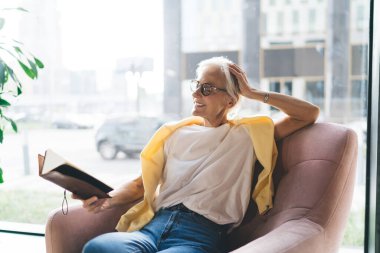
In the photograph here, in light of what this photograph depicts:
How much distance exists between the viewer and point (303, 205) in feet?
4.93

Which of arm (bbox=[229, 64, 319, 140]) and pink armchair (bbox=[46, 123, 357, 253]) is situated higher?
arm (bbox=[229, 64, 319, 140])

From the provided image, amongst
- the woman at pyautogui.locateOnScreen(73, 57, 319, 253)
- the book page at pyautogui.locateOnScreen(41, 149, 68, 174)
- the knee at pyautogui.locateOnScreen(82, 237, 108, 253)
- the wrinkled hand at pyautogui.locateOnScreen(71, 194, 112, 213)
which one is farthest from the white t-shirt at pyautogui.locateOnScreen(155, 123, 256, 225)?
the book page at pyautogui.locateOnScreen(41, 149, 68, 174)

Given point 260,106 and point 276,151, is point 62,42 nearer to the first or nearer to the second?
point 260,106

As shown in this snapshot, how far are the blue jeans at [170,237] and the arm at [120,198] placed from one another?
16 cm

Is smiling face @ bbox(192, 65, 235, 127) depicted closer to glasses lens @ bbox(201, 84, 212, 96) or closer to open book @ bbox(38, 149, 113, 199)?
A: glasses lens @ bbox(201, 84, 212, 96)

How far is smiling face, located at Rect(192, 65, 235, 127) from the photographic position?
1699 mm

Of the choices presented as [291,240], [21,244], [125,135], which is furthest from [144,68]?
[291,240]

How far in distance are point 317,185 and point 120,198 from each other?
780mm

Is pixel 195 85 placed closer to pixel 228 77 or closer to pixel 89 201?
pixel 228 77

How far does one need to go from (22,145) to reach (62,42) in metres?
0.78

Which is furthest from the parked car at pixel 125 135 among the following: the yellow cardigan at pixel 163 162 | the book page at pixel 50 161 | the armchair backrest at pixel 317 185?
the book page at pixel 50 161

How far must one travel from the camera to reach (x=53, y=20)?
2.69 metres

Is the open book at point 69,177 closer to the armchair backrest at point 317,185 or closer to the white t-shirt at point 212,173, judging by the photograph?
the white t-shirt at point 212,173

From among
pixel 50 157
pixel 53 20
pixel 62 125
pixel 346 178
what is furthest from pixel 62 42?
pixel 346 178
